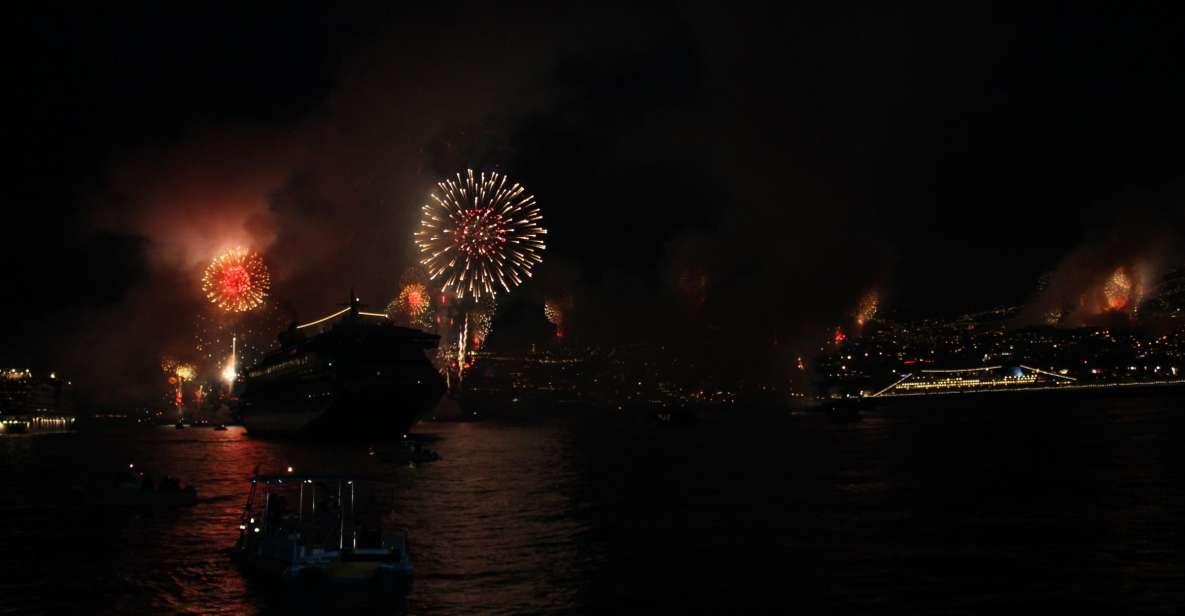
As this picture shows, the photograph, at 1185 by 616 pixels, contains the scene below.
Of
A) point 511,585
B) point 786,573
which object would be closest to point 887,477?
point 786,573

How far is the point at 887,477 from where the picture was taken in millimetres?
71562

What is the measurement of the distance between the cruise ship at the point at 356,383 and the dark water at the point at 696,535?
1385 inches

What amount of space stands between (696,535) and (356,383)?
302ft

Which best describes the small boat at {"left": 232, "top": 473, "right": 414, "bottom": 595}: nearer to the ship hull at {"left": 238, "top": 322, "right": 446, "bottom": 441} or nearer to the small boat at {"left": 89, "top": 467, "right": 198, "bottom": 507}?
the small boat at {"left": 89, "top": 467, "right": 198, "bottom": 507}

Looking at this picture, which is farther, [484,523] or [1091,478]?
[1091,478]

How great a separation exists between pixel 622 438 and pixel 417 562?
99.7 m

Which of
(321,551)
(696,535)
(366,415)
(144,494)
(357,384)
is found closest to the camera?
(321,551)

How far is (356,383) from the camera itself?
130875mm

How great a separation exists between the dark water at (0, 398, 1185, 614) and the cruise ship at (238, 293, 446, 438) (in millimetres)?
35172

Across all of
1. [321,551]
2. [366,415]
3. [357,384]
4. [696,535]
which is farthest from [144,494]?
[366,415]

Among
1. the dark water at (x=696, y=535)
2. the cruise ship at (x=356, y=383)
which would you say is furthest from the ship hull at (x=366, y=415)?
the dark water at (x=696, y=535)

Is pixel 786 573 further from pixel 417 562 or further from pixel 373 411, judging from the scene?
pixel 373 411

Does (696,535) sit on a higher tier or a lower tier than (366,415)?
lower

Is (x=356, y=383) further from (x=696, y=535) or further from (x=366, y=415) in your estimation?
(x=696, y=535)
